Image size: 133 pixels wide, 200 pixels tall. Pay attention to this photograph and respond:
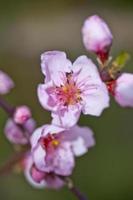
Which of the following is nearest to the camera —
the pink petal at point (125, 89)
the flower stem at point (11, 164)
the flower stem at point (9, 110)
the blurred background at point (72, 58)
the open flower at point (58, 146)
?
the pink petal at point (125, 89)

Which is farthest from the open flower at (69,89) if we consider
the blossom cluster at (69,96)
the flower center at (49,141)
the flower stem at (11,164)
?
the flower stem at (11,164)

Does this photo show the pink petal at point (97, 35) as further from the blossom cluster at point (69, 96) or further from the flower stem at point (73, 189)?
the flower stem at point (73, 189)

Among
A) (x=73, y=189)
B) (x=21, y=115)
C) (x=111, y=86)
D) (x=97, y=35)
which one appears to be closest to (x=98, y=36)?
(x=97, y=35)

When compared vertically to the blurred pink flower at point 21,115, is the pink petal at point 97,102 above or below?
→ above

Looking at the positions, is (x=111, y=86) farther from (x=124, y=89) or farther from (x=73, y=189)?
(x=73, y=189)

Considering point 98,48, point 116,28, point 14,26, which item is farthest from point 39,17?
point 98,48

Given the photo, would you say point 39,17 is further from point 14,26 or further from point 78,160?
point 78,160

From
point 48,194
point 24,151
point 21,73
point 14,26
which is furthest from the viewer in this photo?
point 14,26
